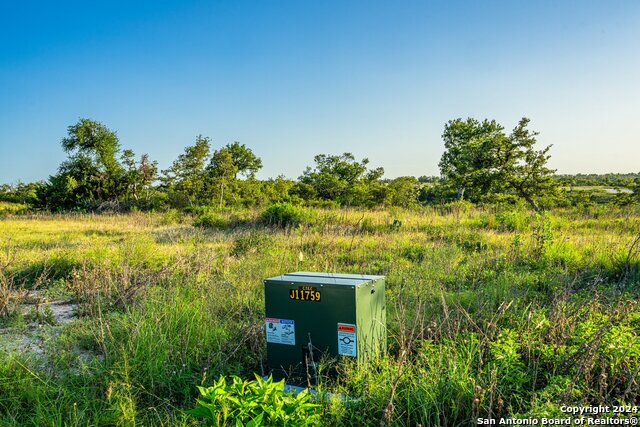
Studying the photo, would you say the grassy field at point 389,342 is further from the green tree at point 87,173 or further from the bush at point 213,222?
the green tree at point 87,173

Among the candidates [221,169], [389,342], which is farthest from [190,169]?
[389,342]

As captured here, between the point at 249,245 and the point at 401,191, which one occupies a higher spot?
the point at 401,191

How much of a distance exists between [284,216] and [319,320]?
1240 cm

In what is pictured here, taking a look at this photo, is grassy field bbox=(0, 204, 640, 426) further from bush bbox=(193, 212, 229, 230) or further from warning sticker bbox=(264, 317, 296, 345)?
bush bbox=(193, 212, 229, 230)

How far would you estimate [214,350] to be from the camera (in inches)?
169

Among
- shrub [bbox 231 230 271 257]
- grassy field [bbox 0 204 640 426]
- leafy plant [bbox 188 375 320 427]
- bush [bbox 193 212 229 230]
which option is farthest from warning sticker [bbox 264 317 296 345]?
bush [bbox 193 212 229 230]

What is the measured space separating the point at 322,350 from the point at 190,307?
6.31 ft

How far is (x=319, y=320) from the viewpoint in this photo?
3.63 meters

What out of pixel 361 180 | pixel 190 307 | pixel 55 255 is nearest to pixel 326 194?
pixel 361 180

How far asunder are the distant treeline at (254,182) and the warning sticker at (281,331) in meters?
20.5

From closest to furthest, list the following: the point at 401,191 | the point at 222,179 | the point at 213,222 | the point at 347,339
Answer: the point at 347,339
the point at 213,222
the point at 222,179
the point at 401,191

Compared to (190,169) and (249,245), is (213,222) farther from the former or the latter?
(190,169)

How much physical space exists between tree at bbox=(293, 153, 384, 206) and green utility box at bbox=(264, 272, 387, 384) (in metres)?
30.8

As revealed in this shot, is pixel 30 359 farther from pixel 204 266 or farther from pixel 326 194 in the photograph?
pixel 326 194
